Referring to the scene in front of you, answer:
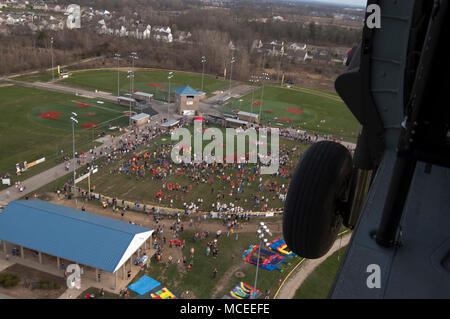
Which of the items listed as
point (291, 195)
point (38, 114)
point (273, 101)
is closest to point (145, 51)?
point (273, 101)

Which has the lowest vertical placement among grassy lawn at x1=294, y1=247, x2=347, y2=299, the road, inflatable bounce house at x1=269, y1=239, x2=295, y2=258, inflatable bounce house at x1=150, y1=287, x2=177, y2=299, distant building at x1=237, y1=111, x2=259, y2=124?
grassy lawn at x1=294, y1=247, x2=347, y2=299

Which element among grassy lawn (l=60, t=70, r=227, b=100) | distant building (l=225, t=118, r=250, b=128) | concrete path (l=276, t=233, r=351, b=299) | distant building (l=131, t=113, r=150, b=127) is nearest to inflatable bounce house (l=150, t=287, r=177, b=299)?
concrete path (l=276, t=233, r=351, b=299)

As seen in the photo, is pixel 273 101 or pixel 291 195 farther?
pixel 273 101

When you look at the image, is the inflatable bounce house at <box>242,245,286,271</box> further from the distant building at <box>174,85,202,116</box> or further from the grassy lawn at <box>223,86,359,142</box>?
the distant building at <box>174,85,202,116</box>

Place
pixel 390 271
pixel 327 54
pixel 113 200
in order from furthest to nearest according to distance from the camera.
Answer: pixel 327 54
pixel 113 200
pixel 390 271

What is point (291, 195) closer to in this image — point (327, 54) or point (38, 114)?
point (38, 114)

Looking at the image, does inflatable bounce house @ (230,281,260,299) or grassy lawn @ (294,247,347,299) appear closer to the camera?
inflatable bounce house @ (230,281,260,299)

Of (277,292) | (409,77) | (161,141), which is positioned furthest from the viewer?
(161,141)
